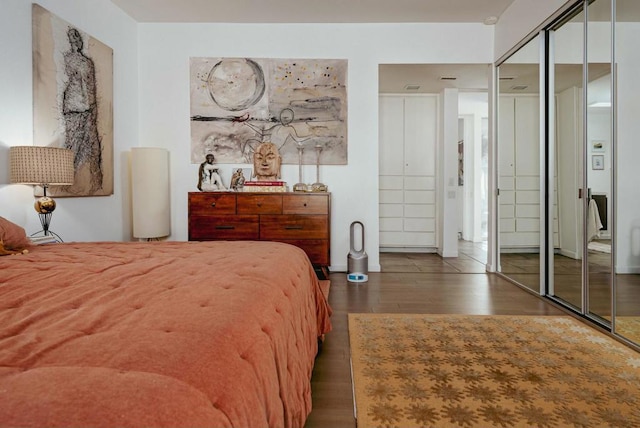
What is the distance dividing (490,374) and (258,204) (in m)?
2.68

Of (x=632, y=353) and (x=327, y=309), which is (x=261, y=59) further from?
(x=632, y=353)

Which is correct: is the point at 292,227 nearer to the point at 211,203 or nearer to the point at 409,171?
the point at 211,203

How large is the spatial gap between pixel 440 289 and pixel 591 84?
1.98 meters

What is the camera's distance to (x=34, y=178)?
8.47 feet

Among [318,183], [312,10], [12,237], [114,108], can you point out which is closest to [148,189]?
[114,108]

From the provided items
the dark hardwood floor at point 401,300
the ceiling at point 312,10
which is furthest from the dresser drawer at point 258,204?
the ceiling at point 312,10

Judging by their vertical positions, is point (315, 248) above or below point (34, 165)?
below

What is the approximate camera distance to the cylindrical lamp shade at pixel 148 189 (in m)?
4.01

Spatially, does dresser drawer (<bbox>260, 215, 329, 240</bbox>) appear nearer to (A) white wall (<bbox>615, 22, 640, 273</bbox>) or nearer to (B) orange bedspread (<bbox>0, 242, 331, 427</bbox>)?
(B) orange bedspread (<bbox>0, 242, 331, 427</bbox>)

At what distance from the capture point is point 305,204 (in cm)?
404

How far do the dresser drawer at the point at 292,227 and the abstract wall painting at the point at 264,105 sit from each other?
0.79 meters

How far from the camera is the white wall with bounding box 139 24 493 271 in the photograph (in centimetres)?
451

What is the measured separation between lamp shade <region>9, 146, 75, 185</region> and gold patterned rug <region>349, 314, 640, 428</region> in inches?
85.9

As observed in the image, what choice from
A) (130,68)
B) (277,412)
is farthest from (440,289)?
(130,68)
